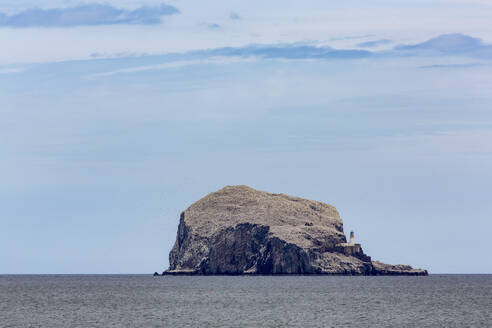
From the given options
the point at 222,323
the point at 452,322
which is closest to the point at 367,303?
the point at 452,322

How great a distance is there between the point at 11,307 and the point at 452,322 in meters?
57.7

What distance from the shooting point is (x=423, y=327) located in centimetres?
8075

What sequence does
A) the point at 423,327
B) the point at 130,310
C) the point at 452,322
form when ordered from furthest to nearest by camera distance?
the point at 130,310, the point at 452,322, the point at 423,327

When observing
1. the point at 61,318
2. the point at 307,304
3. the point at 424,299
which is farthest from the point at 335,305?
the point at 61,318

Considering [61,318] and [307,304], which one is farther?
[307,304]

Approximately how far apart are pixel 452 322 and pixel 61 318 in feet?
134

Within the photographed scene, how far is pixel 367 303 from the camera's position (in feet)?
376

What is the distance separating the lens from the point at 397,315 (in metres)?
94.2

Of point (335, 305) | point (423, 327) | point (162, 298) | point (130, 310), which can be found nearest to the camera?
point (423, 327)

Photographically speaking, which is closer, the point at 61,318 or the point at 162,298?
the point at 61,318

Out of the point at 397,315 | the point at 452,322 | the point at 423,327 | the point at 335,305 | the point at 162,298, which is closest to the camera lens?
the point at 423,327

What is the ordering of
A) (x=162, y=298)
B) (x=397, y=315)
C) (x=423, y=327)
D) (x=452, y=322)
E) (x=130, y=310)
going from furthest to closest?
(x=162, y=298)
(x=130, y=310)
(x=397, y=315)
(x=452, y=322)
(x=423, y=327)

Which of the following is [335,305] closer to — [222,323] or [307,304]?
[307,304]

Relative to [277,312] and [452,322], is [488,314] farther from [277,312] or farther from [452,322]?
[277,312]
